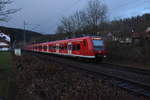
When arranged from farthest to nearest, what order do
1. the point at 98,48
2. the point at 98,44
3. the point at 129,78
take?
the point at 98,44
the point at 98,48
the point at 129,78

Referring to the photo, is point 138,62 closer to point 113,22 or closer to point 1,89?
point 1,89

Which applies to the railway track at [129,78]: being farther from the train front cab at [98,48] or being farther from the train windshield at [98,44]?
the train windshield at [98,44]

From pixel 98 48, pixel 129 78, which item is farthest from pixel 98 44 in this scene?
pixel 129 78

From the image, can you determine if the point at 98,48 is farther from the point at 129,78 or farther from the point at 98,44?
the point at 129,78

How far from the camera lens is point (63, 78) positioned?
362 inches

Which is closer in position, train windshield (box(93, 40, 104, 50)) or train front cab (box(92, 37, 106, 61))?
train front cab (box(92, 37, 106, 61))

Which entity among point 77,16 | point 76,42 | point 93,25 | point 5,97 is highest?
point 77,16

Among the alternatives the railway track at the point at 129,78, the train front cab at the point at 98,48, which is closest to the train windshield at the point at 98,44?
the train front cab at the point at 98,48

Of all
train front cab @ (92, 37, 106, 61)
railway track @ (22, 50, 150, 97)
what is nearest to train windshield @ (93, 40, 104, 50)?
train front cab @ (92, 37, 106, 61)

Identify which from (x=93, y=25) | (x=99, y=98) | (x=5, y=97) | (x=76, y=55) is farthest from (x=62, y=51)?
(x=99, y=98)

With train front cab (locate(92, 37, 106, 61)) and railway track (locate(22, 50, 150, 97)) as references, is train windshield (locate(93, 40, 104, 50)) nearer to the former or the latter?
train front cab (locate(92, 37, 106, 61))

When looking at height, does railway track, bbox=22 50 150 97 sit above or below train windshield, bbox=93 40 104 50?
below

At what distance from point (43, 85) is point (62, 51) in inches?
829

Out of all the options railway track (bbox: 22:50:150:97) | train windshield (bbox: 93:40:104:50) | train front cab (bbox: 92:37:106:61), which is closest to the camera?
railway track (bbox: 22:50:150:97)
